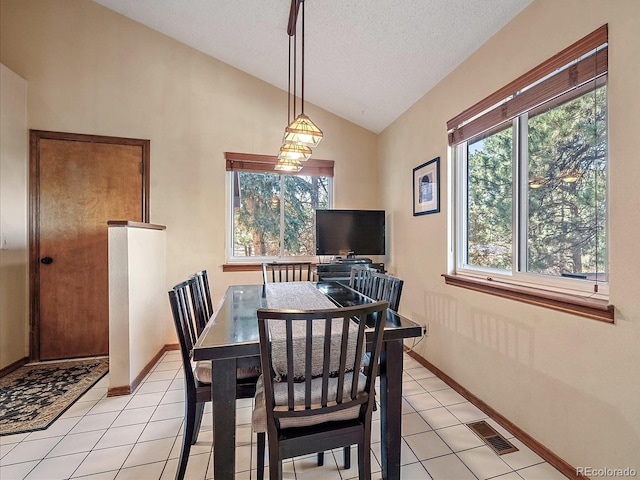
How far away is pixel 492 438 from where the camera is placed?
1.81 metres

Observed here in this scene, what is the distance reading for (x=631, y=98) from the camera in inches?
51.3

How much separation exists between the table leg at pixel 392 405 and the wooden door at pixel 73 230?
292cm

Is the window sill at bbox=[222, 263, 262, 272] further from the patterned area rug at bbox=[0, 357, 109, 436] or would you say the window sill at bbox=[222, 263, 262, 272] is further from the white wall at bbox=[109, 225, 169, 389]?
the patterned area rug at bbox=[0, 357, 109, 436]

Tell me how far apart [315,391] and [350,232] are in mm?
2363

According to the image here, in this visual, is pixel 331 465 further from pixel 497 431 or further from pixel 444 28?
pixel 444 28

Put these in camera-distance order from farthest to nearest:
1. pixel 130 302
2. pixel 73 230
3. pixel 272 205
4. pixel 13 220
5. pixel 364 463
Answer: pixel 272 205 < pixel 73 230 < pixel 13 220 < pixel 130 302 < pixel 364 463

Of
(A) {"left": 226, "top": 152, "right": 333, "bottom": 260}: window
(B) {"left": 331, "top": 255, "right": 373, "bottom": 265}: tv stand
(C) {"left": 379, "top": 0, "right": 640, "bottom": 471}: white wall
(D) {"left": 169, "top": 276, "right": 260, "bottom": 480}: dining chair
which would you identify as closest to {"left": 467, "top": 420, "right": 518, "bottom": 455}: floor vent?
(C) {"left": 379, "top": 0, "right": 640, "bottom": 471}: white wall

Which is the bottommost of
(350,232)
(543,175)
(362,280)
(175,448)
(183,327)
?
(175,448)

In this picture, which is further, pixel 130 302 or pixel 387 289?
pixel 130 302

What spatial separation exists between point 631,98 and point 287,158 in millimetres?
1810

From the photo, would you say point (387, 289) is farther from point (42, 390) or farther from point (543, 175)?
point (42, 390)

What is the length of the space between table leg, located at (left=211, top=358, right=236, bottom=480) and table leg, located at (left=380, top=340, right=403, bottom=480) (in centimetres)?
71

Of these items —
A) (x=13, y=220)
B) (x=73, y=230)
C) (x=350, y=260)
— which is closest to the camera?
(x=13, y=220)

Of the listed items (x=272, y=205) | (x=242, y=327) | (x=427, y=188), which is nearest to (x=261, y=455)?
(x=242, y=327)
